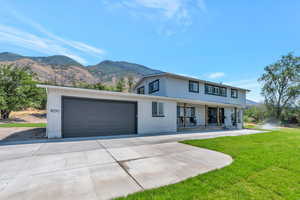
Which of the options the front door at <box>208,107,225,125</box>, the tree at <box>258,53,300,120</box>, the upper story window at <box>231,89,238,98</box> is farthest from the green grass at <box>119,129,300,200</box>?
the tree at <box>258,53,300,120</box>

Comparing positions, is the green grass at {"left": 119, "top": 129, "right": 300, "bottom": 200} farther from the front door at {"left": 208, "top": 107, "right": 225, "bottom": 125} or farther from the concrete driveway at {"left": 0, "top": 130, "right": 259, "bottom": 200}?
the front door at {"left": 208, "top": 107, "right": 225, "bottom": 125}

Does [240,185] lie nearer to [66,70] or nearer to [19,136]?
[19,136]

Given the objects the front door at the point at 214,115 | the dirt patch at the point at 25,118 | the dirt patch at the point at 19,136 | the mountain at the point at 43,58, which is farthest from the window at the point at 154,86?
the mountain at the point at 43,58

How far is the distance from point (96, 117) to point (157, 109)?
14.6 feet

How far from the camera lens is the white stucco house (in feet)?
23.4

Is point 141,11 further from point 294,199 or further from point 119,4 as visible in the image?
point 294,199

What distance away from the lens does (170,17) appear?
992 centimetres

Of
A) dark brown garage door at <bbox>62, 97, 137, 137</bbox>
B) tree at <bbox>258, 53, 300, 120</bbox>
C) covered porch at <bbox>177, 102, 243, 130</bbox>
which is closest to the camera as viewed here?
dark brown garage door at <bbox>62, 97, 137, 137</bbox>

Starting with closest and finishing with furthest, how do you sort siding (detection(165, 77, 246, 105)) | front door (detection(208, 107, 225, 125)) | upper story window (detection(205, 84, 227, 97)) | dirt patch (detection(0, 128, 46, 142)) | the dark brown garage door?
dirt patch (detection(0, 128, 46, 142))
the dark brown garage door
siding (detection(165, 77, 246, 105))
upper story window (detection(205, 84, 227, 97))
front door (detection(208, 107, 225, 125))

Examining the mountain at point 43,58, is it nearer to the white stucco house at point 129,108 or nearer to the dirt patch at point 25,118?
the dirt patch at point 25,118

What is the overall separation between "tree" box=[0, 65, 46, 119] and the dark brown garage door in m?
15.6

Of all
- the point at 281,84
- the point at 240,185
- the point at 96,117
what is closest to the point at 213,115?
the point at 96,117

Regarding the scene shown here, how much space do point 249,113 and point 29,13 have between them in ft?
122

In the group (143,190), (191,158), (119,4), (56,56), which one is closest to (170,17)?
(119,4)
